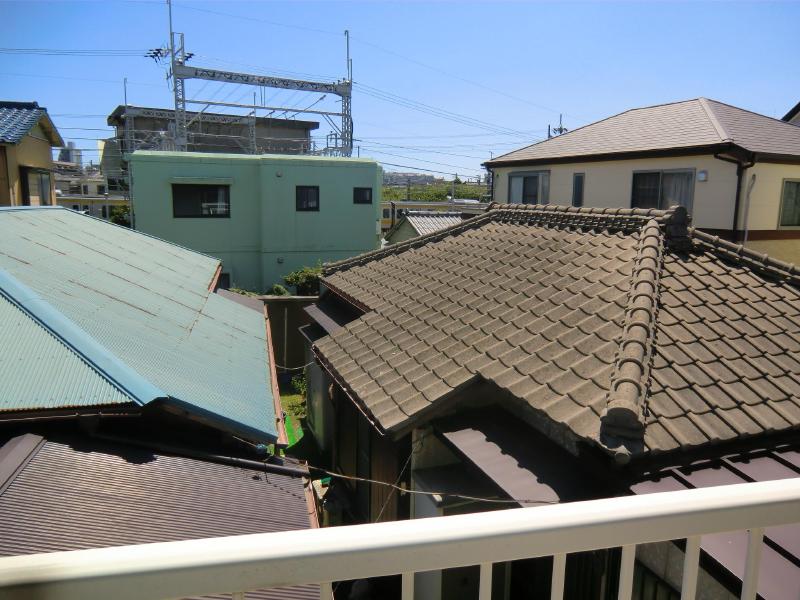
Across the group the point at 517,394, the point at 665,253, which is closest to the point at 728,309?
the point at 665,253

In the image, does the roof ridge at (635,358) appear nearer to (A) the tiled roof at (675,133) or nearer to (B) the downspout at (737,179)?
(B) the downspout at (737,179)

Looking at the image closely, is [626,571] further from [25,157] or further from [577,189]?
[25,157]

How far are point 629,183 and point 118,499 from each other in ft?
45.8

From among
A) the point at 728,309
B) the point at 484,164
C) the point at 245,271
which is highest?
the point at 484,164

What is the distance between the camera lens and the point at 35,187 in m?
18.0

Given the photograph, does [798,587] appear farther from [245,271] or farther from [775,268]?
[245,271]

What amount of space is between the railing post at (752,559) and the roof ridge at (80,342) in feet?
9.58

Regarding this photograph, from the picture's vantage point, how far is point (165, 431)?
375cm

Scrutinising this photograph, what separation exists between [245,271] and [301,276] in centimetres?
337

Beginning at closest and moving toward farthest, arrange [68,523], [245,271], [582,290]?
[68,523] < [582,290] < [245,271]

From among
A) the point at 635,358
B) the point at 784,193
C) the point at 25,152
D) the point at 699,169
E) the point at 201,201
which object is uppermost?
the point at 25,152

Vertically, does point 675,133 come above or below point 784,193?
above

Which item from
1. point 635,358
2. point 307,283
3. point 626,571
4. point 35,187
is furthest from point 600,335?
point 35,187

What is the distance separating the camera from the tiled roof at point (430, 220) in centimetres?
2251
